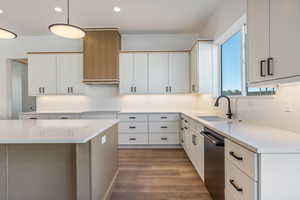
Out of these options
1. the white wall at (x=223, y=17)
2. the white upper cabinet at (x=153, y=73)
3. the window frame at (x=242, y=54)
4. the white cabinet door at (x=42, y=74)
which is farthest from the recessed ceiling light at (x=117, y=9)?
the white cabinet door at (x=42, y=74)

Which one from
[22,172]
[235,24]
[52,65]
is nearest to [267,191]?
[22,172]

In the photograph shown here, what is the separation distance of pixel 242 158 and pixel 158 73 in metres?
3.63

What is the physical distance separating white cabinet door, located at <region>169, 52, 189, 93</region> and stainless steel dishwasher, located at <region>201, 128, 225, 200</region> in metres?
2.50

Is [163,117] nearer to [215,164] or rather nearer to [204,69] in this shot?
[204,69]

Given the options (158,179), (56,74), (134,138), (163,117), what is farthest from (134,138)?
(56,74)

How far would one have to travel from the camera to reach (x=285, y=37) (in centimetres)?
142

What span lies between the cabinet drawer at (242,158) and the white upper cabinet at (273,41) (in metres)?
0.58

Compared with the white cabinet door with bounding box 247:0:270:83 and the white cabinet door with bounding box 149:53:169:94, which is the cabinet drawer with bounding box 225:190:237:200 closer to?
the white cabinet door with bounding box 247:0:270:83

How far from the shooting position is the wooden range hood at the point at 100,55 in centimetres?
477

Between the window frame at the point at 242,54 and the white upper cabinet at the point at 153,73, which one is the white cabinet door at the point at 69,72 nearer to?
the white upper cabinet at the point at 153,73

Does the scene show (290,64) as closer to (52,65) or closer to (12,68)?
(52,65)

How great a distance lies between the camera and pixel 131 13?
399cm

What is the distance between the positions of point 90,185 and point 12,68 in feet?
17.0

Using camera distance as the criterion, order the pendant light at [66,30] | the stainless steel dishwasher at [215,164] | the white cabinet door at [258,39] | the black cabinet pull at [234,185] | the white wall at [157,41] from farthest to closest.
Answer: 1. the white wall at [157,41]
2. the pendant light at [66,30]
3. the stainless steel dishwasher at [215,164]
4. the white cabinet door at [258,39]
5. the black cabinet pull at [234,185]
